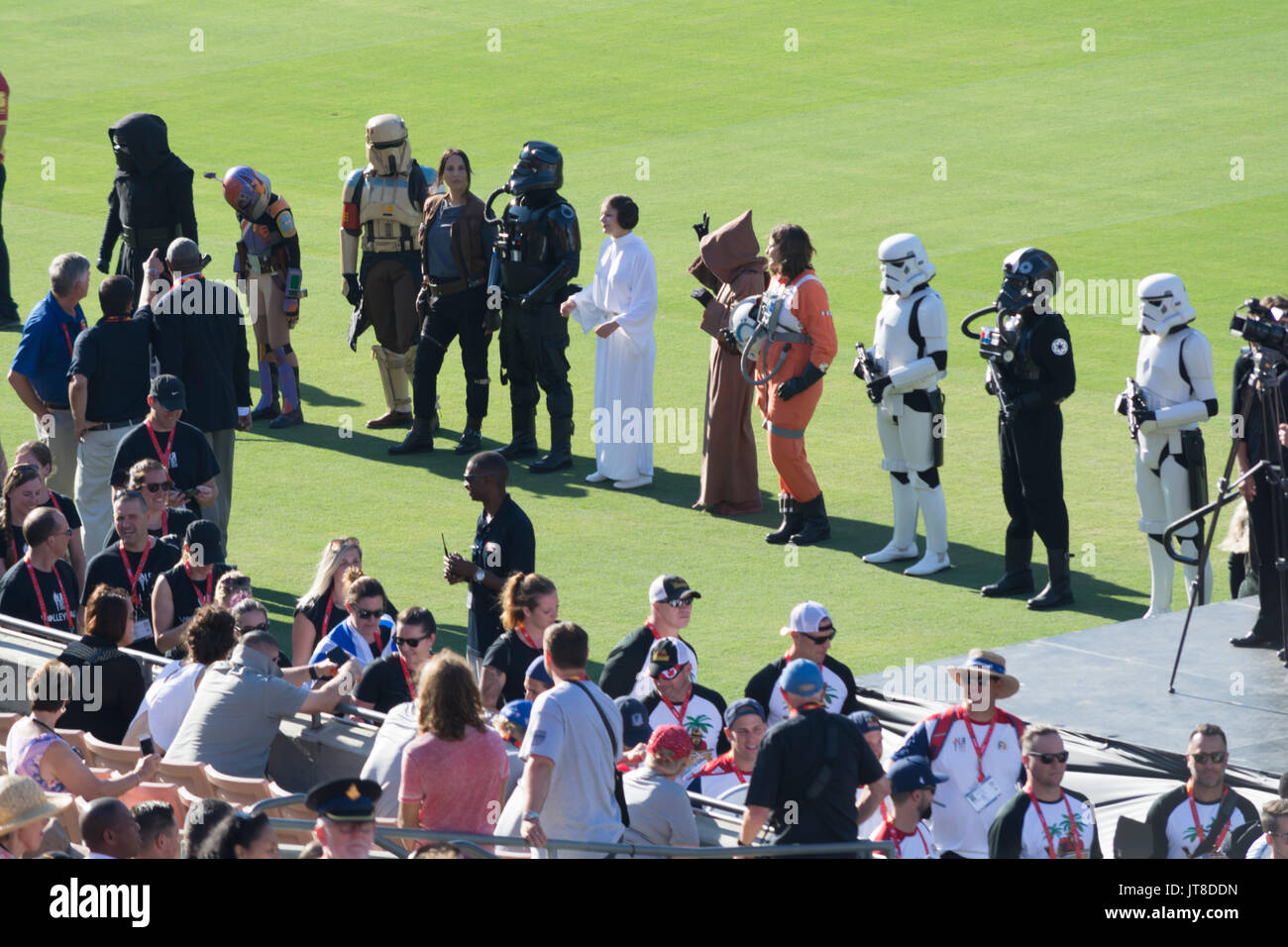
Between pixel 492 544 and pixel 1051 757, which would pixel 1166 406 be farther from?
pixel 1051 757

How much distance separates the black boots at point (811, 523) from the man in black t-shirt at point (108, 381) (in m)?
4.58

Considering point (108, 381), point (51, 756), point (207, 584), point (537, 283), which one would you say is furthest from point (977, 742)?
point (537, 283)

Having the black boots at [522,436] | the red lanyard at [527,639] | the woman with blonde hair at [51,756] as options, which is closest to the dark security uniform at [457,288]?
the black boots at [522,436]

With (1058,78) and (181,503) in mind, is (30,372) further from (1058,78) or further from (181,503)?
(1058,78)

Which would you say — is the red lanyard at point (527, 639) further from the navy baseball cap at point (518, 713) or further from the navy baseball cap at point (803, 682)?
the navy baseball cap at point (803, 682)

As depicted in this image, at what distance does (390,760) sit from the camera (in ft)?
26.9

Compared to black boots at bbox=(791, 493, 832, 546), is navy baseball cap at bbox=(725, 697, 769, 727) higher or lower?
lower

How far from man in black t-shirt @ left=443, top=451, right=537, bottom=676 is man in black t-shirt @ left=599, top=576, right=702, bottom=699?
1.09 metres

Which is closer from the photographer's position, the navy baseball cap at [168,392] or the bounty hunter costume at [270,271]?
the navy baseball cap at [168,392]

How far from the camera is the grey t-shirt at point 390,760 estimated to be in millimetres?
8211

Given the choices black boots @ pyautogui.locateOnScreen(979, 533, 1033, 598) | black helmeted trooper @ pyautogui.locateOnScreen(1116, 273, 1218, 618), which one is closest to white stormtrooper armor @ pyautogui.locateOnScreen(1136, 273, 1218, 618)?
black helmeted trooper @ pyautogui.locateOnScreen(1116, 273, 1218, 618)

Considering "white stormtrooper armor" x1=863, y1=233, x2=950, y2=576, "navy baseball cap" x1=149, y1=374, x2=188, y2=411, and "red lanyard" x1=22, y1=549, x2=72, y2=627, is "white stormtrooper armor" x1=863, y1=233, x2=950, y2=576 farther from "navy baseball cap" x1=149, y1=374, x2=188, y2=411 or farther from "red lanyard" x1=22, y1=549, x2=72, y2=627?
"red lanyard" x1=22, y1=549, x2=72, y2=627

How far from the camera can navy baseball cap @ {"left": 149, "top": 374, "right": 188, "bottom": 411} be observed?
38.2ft

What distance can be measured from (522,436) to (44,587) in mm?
5844
